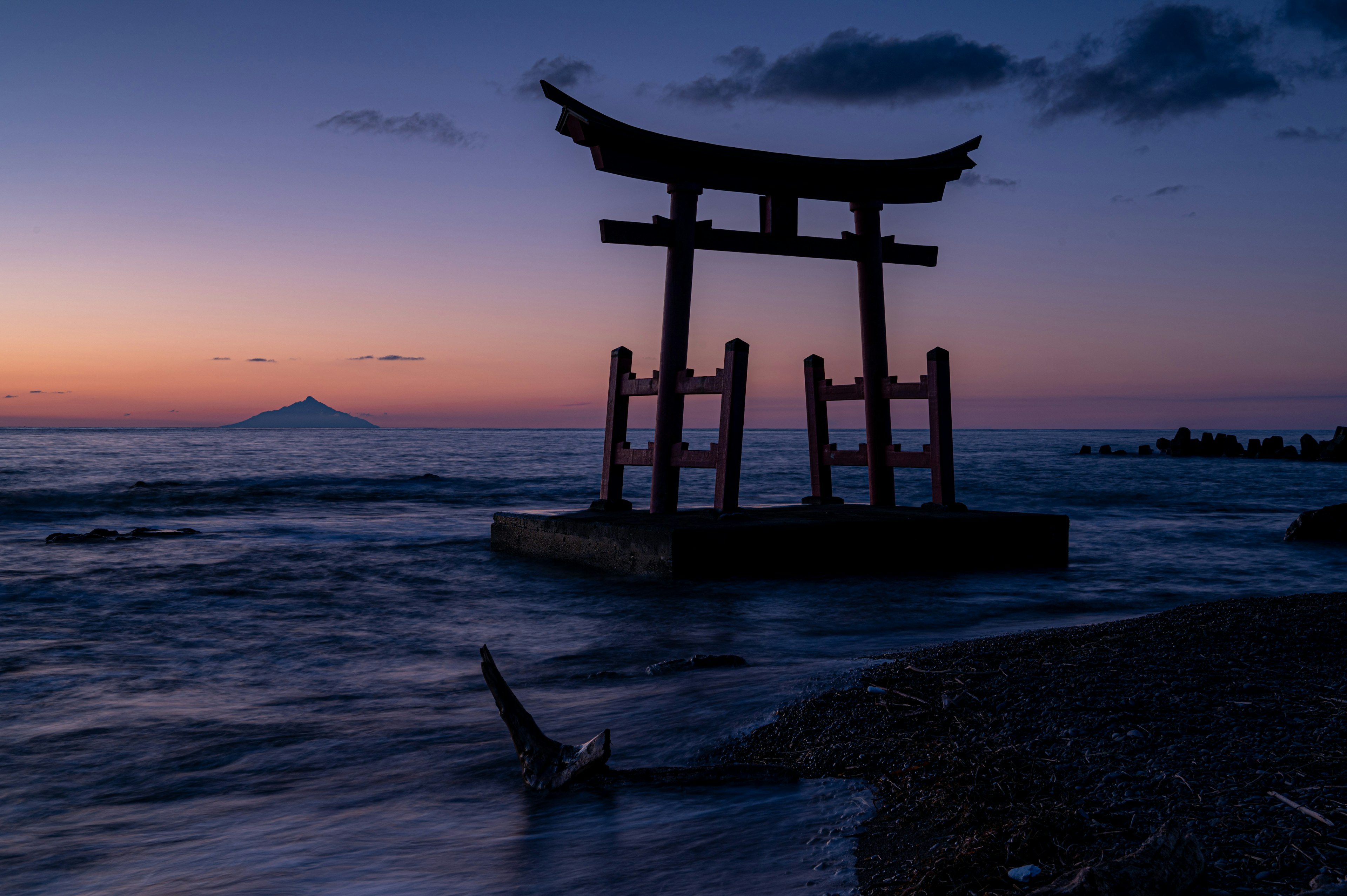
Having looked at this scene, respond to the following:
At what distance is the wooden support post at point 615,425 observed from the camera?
413 inches

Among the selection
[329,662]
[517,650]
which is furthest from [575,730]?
[329,662]

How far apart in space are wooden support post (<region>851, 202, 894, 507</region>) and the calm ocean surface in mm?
2108

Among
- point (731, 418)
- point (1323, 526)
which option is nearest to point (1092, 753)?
point (731, 418)

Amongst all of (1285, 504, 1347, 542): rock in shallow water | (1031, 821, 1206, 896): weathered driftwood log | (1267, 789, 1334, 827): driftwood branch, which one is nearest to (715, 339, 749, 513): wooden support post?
(1267, 789, 1334, 827): driftwood branch

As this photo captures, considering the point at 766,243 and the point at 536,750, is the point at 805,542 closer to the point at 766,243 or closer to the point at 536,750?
the point at 766,243

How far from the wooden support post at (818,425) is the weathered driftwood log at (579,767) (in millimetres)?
7992

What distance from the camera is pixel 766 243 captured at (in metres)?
10.3

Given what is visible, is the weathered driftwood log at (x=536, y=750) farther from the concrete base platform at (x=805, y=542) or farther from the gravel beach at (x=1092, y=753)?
the concrete base platform at (x=805, y=542)

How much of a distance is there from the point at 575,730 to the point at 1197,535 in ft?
44.3

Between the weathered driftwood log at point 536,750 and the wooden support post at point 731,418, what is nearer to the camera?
the weathered driftwood log at point 536,750

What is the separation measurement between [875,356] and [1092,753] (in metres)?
8.34

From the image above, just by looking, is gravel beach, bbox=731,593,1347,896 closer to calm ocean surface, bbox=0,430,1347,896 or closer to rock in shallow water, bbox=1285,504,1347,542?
calm ocean surface, bbox=0,430,1347,896

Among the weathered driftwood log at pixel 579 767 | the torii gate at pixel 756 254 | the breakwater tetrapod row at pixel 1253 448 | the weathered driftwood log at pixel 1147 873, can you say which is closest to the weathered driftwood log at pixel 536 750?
the weathered driftwood log at pixel 579 767

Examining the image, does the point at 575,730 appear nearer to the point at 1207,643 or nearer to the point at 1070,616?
the point at 1207,643
